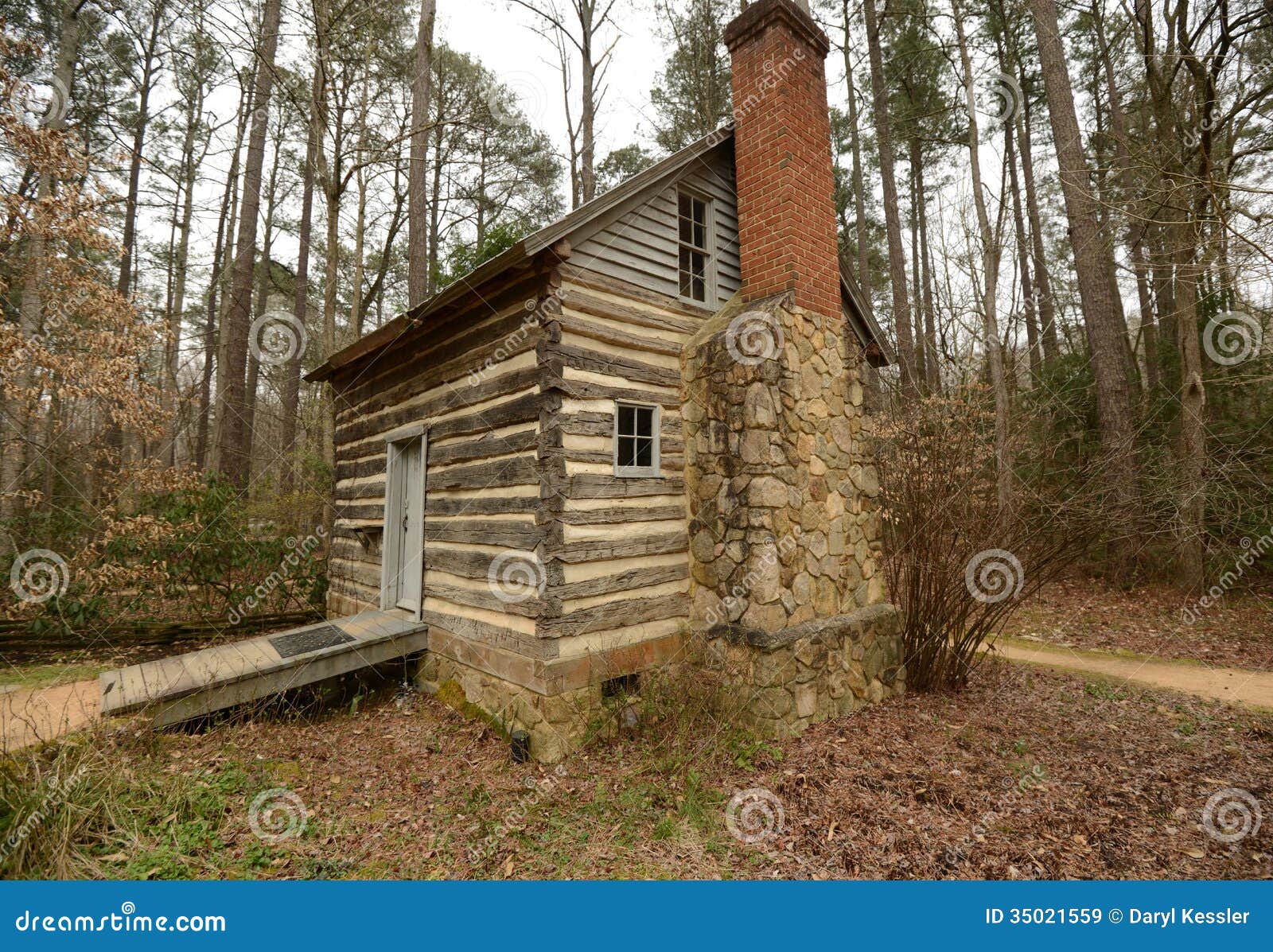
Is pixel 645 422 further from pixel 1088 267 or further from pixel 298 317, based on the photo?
pixel 298 317

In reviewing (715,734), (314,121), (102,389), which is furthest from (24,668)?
(314,121)

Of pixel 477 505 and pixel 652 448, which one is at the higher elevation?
pixel 652 448

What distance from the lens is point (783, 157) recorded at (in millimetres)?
6207

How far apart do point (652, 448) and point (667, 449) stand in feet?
0.55

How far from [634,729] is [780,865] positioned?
6.52ft

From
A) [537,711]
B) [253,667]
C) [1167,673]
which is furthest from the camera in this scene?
[1167,673]

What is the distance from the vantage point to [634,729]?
546 centimetres

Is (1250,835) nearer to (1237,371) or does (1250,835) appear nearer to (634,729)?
(634,729)

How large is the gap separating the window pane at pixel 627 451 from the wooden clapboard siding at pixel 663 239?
167 centimetres

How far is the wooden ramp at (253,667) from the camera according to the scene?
4.97 m

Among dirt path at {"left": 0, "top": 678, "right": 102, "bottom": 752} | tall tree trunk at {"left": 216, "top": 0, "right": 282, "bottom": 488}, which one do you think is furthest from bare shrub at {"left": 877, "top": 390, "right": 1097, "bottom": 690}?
tall tree trunk at {"left": 216, "top": 0, "right": 282, "bottom": 488}

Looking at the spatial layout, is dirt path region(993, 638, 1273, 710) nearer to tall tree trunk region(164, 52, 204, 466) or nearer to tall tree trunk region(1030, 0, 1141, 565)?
tall tree trunk region(1030, 0, 1141, 565)

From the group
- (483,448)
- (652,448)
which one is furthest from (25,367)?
(652,448)

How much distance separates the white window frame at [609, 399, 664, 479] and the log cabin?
3 centimetres
